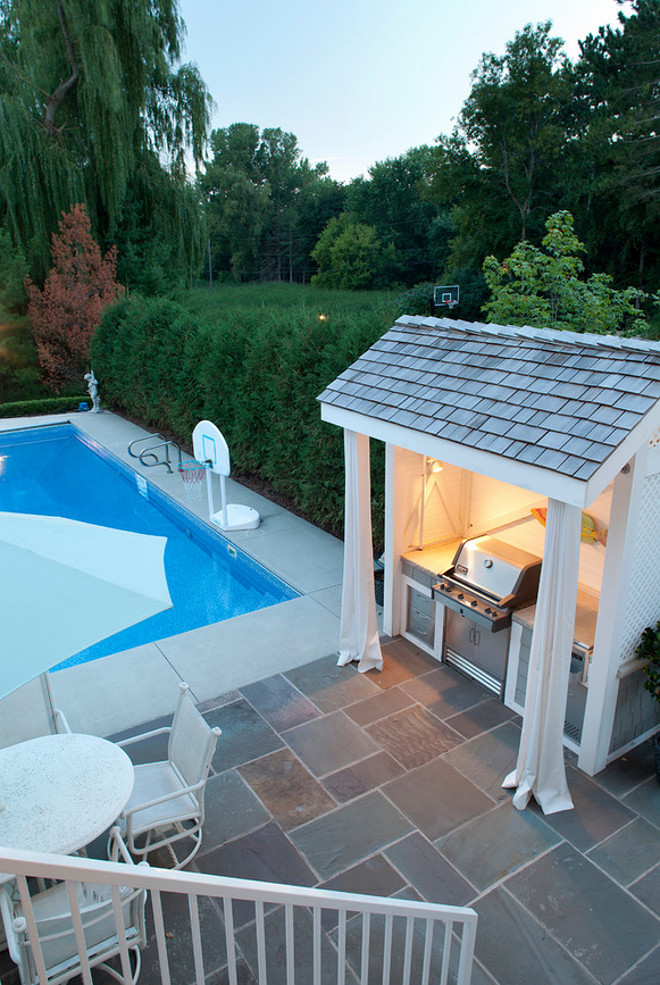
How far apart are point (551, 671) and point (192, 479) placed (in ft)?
27.2

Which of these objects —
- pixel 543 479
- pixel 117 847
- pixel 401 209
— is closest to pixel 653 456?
pixel 543 479

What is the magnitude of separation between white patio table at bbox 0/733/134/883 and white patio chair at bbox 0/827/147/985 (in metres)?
0.17

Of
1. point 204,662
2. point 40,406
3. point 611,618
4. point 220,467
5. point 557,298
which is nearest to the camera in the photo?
point 611,618

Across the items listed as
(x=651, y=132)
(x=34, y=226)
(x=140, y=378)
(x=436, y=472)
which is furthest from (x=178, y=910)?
(x=651, y=132)

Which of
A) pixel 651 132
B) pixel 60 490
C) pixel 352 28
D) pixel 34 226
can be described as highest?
pixel 352 28

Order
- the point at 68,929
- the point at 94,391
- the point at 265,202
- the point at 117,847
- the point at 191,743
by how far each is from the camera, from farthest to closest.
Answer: the point at 265,202, the point at 94,391, the point at 191,743, the point at 117,847, the point at 68,929

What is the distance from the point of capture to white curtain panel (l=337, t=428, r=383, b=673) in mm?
5500

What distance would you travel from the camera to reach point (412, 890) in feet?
11.9

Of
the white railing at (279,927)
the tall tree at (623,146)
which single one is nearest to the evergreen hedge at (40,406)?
the white railing at (279,927)

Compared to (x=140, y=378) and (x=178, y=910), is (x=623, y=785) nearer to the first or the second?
(x=178, y=910)

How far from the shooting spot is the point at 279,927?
11.2 ft

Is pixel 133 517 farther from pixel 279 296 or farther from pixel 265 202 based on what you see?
pixel 265 202

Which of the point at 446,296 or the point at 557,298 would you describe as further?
the point at 446,296

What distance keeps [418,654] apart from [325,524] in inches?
137
